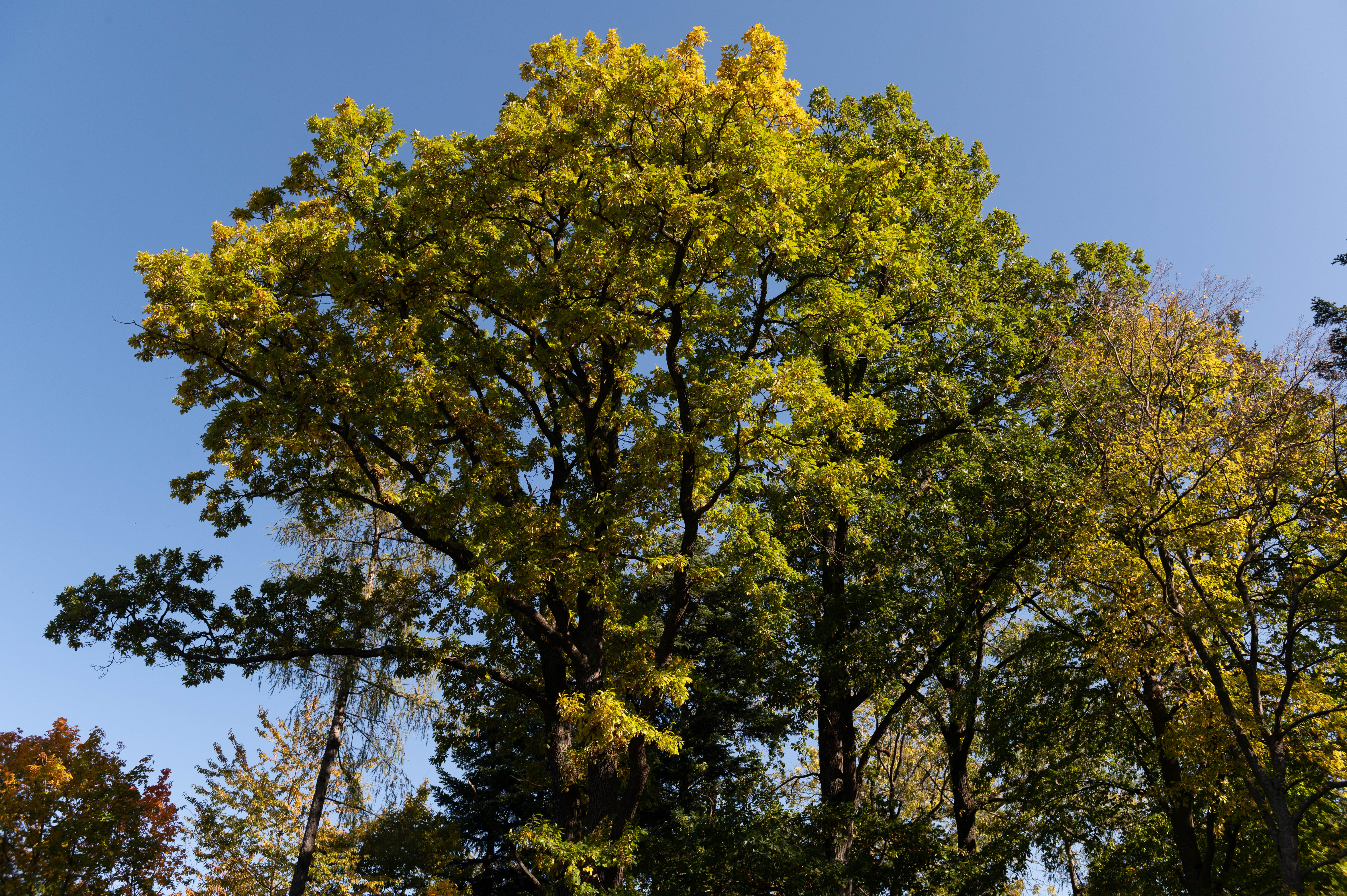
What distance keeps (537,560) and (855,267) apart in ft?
19.7

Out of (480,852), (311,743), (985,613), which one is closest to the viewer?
(985,613)

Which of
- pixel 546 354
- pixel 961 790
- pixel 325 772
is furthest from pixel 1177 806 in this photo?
pixel 325 772

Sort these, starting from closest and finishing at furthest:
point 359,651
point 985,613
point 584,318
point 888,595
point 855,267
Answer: point 584,318 < point 855,267 < point 359,651 < point 888,595 < point 985,613

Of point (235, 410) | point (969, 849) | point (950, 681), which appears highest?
point (235, 410)

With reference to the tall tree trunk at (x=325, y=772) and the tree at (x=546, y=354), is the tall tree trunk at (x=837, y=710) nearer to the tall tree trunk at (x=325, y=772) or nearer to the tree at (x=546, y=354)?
the tree at (x=546, y=354)

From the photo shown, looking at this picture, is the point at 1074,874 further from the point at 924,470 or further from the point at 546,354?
the point at 546,354

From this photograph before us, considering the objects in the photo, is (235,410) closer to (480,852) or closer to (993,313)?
(993,313)

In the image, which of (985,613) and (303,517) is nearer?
(303,517)

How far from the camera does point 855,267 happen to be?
36.6ft

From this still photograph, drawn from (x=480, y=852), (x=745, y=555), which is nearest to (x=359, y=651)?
(x=745, y=555)

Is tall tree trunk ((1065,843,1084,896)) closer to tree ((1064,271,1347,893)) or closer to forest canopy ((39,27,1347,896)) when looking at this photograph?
forest canopy ((39,27,1347,896))

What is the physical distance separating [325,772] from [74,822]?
4.87m

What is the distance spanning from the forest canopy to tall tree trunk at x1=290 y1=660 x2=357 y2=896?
10.8 ft

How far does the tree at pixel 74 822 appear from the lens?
16219 millimetres
